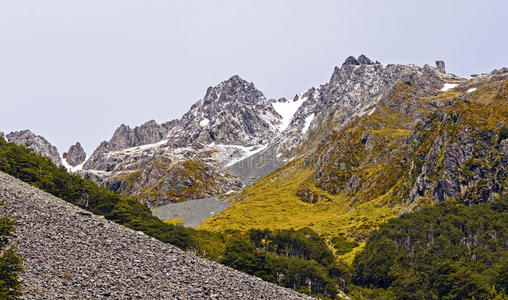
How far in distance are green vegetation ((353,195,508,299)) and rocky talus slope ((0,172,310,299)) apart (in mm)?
41959

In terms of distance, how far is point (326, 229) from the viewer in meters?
158

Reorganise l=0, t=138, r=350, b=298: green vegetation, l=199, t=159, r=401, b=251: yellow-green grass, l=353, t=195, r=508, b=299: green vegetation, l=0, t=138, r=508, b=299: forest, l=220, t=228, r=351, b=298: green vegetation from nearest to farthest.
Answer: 1. l=353, t=195, r=508, b=299: green vegetation
2. l=220, t=228, r=351, b=298: green vegetation
3. l=0, t=138, r=508, b=299: forest
4. l=0, t=138, r=350, b=298: green vegetation
5. l=199, t=159, r=401, b=251: yellow-green grass

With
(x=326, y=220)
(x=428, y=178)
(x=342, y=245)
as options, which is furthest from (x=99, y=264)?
(x=326, y=220)

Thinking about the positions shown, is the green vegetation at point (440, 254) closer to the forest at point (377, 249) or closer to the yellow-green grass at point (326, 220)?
the forest at point (377, 249)

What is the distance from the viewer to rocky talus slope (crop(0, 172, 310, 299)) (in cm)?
3253

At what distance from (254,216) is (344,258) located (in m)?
80.4

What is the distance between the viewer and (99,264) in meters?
38.3

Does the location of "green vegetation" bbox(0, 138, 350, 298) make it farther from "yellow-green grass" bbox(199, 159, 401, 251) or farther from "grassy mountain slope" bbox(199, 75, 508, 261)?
"yellow-green grass" bbox(199, 159, 401, 251)

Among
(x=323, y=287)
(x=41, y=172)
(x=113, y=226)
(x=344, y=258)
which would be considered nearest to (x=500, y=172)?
(x=344, y=258)

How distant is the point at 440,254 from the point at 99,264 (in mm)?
90467

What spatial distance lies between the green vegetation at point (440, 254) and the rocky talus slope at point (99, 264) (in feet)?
138

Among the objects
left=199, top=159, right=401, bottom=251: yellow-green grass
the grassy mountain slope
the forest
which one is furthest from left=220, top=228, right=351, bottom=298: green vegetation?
left=199, top=159, right=401, bottom=251: yellow-green grass

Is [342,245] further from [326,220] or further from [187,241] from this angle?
[187,241]

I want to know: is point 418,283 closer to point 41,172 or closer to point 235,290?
point 235,290
